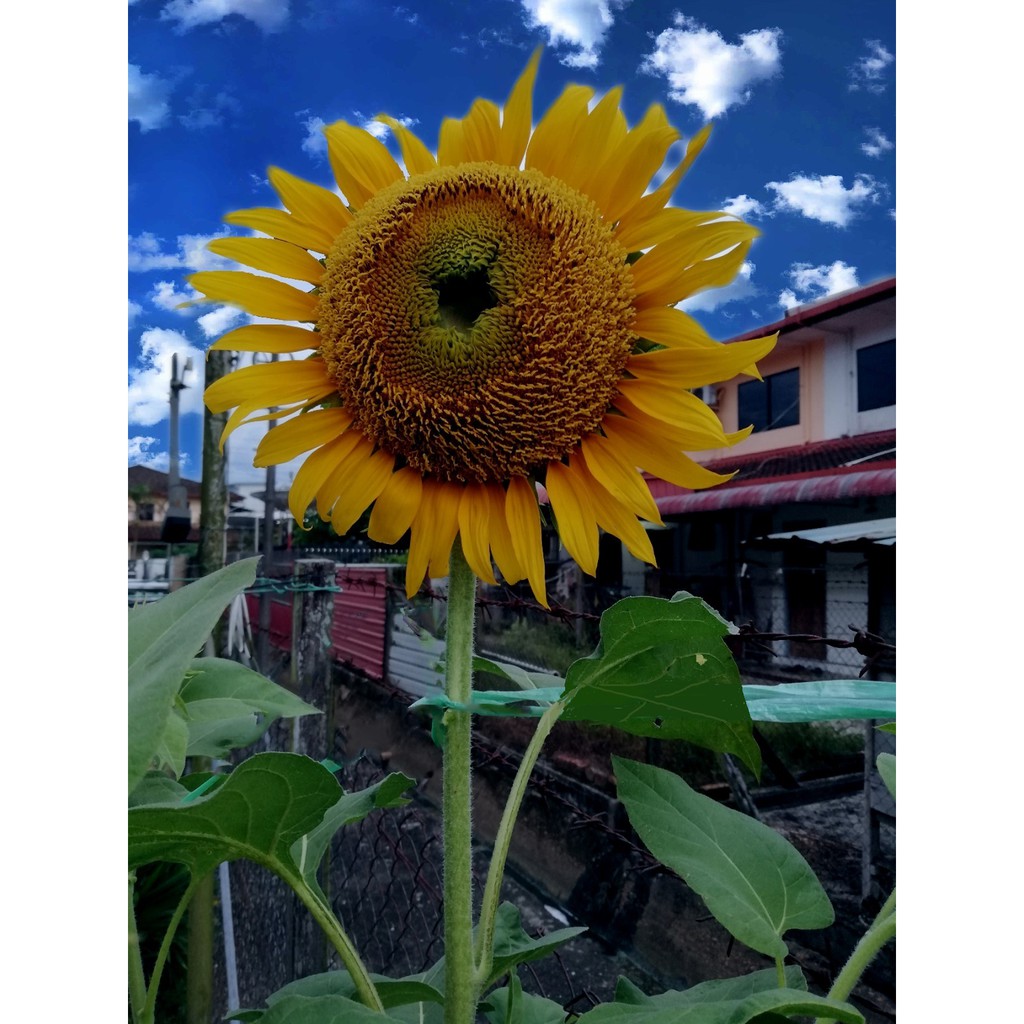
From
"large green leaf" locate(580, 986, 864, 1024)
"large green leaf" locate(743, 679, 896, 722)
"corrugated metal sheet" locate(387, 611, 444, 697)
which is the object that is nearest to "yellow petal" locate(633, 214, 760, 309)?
"large green leaf" locate(743, 679, 896, 722)

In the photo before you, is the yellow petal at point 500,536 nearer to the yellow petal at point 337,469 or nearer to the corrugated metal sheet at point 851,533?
the yellow petal at point 337,469

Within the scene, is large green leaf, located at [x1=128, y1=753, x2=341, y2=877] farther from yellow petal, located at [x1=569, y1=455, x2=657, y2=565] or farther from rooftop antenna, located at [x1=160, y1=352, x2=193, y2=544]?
rooftop antenna, located at [x1=160, y1=352, x2=193, y2=544]

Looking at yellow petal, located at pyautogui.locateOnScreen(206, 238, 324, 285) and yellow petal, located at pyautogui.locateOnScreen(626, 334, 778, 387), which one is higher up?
yellow petal, located at pyautogui.locateOnScreen(206, 238, 324, 285)

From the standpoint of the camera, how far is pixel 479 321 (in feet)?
1.66

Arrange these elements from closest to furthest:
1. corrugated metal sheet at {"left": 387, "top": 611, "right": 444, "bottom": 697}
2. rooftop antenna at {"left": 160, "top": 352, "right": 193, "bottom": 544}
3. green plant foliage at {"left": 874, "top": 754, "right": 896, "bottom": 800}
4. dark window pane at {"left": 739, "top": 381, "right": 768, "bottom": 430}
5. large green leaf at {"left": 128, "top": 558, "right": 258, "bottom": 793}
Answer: large green leaf at {"left": 128, "top": 558, "right": 258, "bottom": 793} < green plant foliage at {"left": 874, "top": 754, "right": 896, "bottom": 800} < dark window pane at {"left": 739, "top": 381, "right": 768, "bottom": 430} < rooftop antenna at {"left": 160, "top": 352, "right": 193, "bottom": 544} < corrugated metal sheet at {"left": 387, "top": 611, "right": 444, "bottom": 697}

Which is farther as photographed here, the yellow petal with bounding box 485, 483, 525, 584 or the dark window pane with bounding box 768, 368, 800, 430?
the dark window pane with bounding box 768, 368, 800, 430

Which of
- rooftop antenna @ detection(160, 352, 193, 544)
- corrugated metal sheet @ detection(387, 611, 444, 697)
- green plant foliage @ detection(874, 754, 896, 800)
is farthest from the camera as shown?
corrugated metal sheet @ detection(387, 611, 444, 697)

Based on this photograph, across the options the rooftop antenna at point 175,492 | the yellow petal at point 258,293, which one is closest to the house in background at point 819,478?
the yellow petal at point 258,293

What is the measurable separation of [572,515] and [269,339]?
21 cm

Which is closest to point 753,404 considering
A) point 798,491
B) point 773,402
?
point 773,402

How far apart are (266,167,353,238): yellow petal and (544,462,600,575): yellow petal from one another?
0.20 m

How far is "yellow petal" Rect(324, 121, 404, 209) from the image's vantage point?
0.54 meters
